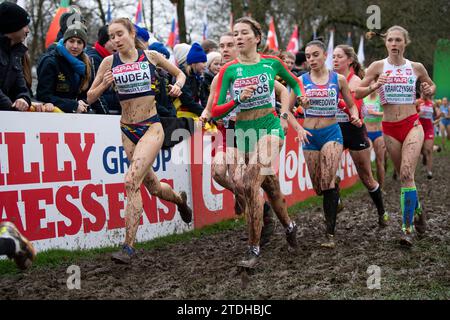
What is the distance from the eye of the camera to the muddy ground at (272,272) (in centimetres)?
477

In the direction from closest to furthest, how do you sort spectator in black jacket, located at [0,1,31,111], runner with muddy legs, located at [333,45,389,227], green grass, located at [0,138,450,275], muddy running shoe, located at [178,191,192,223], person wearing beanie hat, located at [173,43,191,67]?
green grass, located at [0,138,450,275]
spectator in black jacket, located at [0,1,31,111]
muddy running shoe, located at [178,191,192,223]
runner with muddy legs, located at [333,45,389,227]
person wearing beanie hat, located at [173,43,191,67]

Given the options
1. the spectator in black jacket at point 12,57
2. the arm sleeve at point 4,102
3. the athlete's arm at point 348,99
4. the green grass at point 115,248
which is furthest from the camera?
the athlete's arm at point 348,99

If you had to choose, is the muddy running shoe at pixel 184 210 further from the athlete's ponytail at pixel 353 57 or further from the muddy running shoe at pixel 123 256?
the athlete's ponytail at pixel 353 57

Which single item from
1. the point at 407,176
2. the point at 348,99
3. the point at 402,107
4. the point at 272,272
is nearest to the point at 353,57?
the point at 348,99

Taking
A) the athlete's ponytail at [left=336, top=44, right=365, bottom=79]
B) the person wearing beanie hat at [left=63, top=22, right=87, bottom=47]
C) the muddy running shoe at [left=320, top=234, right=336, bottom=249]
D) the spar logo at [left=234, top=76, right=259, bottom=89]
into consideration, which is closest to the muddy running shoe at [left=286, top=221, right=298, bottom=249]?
the muddy running shoe at [left=320, top=234, right=336, bottom=249]

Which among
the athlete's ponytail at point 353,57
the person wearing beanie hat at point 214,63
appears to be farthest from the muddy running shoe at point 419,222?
the person wearing beanie hat at point 214,63

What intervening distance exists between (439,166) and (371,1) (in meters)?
13.3

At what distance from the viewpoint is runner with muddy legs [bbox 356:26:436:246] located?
23.1 feet

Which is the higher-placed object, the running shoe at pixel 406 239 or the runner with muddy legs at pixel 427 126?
the runner with muddy legs at pixel 427 126

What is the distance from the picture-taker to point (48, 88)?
708 centimetres

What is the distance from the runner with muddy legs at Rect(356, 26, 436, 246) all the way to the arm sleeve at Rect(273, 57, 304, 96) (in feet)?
3.97

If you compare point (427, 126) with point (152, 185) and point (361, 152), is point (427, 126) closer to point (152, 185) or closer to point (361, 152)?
point (361, 152)

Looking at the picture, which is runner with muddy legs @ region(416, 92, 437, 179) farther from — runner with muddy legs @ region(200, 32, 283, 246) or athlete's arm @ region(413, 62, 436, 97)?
runner with muddy legs @ region(200, 32, 283, 246)

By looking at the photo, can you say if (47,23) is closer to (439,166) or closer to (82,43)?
(439,166)
